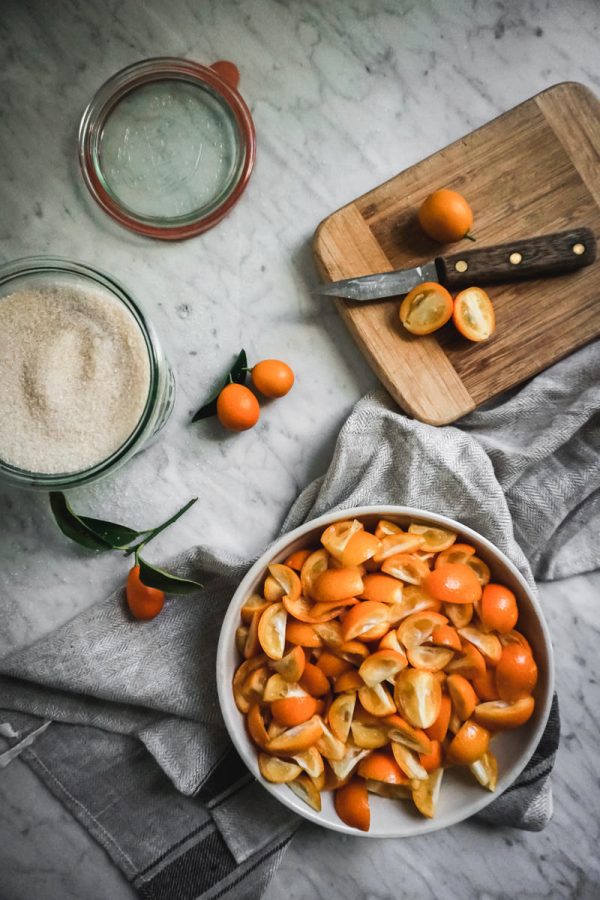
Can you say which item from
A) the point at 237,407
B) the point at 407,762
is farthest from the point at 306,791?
the point at 237,407

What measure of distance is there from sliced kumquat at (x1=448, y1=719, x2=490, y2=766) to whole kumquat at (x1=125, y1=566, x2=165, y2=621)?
1.76ft

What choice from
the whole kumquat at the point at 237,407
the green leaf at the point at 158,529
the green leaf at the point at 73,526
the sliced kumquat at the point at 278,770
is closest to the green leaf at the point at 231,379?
the whole kumquat at the point at 237,407

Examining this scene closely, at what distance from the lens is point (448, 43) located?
128 centimetres

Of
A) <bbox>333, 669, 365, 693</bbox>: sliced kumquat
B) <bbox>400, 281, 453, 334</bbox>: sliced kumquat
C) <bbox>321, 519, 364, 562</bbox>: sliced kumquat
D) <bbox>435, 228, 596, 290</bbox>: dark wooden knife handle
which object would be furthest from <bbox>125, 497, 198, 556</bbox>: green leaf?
<bbox>435, 228, 596, 290</bbox>: dark wooden knife handle

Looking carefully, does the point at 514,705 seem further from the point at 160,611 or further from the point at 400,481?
the point at 160,611

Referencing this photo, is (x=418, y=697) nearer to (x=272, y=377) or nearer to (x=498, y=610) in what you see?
(x=498, y=610)

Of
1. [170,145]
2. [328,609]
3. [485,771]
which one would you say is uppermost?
[170,145]

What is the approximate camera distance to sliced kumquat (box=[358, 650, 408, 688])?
3.25ft

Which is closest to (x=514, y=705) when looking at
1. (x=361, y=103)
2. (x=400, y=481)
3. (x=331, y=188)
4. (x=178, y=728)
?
(x=400, y=481)

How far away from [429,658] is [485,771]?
0.19m

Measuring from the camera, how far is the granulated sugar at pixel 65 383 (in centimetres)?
106

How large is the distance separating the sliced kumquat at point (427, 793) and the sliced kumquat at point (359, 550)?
0.34m

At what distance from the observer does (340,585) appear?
3.28 feet

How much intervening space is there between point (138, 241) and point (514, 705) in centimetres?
101
